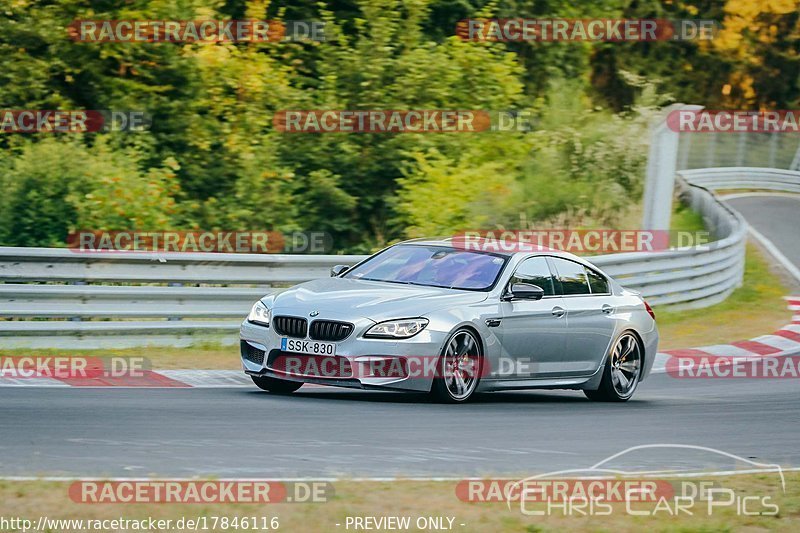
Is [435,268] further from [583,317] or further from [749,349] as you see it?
[749,349]

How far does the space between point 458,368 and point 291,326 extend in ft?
4.60

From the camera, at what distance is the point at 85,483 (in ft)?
22.7

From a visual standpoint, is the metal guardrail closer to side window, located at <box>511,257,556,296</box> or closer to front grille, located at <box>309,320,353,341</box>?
side window, located at <box>511,257,556,296</box>

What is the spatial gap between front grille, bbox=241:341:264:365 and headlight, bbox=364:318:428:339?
1016mm

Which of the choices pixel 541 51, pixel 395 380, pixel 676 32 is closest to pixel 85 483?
pixel 395 380

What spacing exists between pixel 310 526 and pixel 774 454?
14.6 ft

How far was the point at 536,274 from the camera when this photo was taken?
40.6 ft

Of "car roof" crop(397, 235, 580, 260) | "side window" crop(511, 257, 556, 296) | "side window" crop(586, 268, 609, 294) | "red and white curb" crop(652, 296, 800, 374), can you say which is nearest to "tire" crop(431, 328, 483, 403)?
"side window" crop(511, 257, 556, 296)

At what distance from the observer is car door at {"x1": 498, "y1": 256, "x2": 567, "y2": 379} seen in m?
11.8

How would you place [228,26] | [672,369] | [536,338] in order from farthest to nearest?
[228,26]
[672,369]
[536,338]

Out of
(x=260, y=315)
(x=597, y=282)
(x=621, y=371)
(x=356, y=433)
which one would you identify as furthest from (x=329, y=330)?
(x=621, y=371)

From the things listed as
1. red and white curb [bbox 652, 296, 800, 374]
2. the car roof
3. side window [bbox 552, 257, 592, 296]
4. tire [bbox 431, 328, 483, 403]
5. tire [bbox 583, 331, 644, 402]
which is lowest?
red and white curb [bbox 652, 296, 800, 374]

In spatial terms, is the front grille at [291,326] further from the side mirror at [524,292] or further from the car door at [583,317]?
the car door at [583,317]

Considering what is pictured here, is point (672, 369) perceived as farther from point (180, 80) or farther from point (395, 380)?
point (180, 80)
